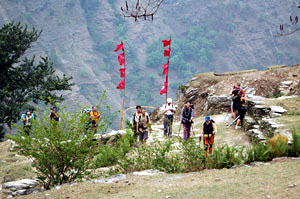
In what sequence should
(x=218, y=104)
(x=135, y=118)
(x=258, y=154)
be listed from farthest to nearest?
(x=218, y=104)
(x=135, y=118)
(x=258, y=154)

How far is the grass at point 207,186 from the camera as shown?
21.2ft

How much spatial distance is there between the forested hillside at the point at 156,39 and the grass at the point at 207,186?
102916mm

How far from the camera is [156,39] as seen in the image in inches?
5241

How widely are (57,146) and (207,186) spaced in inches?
144

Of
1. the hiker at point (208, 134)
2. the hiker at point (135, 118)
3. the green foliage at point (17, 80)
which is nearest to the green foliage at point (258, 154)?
the hiker at point (208, 134)

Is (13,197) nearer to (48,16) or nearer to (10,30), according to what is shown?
(10,30)

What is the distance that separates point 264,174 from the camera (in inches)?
296

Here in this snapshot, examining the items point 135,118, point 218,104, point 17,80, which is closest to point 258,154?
point 135,118

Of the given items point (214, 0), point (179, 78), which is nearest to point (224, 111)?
point (179, 78)

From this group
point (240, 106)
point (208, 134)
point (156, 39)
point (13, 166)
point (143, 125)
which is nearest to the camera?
point (208, 134)

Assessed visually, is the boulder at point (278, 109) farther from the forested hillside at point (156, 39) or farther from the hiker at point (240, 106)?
the forested hillside at point (156, 39)

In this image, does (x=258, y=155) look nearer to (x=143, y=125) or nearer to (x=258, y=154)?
(x=258, y=154)

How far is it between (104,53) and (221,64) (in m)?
39.5

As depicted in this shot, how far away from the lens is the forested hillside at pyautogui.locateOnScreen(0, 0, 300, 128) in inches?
4636
